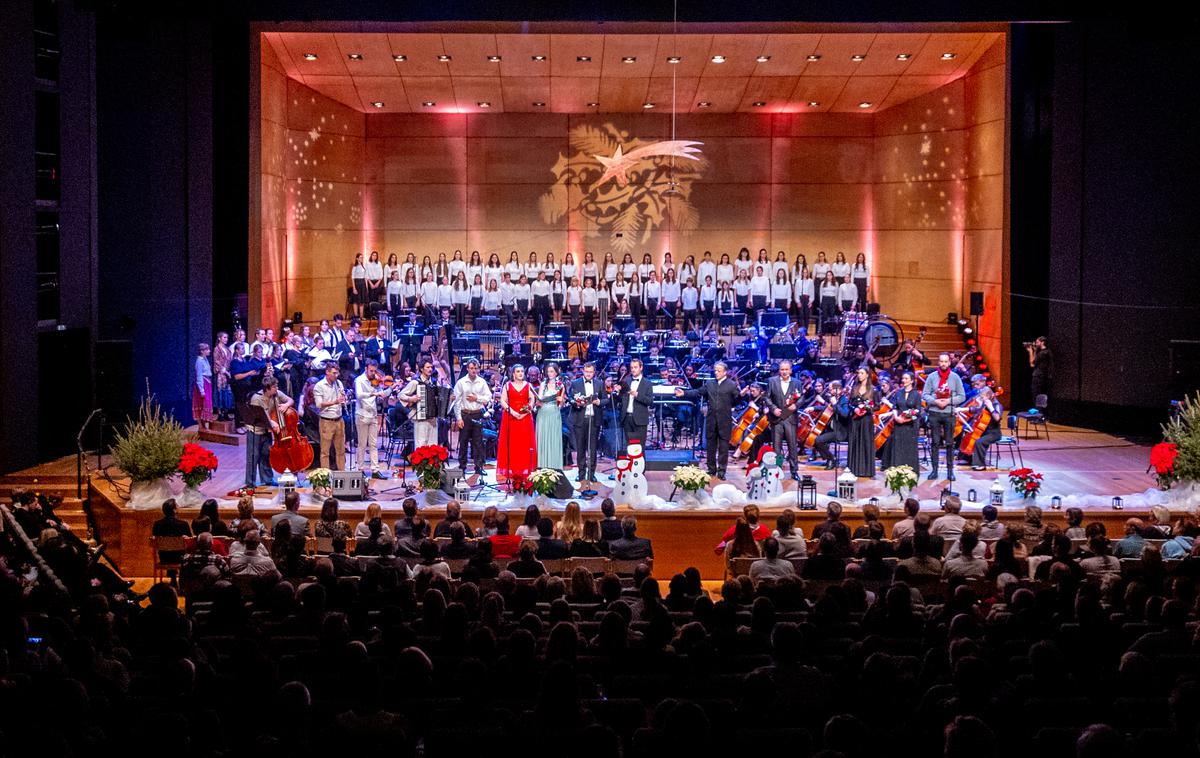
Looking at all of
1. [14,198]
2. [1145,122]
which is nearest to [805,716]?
[14,198]

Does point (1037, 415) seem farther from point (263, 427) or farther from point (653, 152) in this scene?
point (263, 427)

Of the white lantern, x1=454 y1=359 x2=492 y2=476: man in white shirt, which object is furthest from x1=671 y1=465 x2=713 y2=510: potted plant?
x1=454 y1=359 x2=492 y2=476: man in white shirt

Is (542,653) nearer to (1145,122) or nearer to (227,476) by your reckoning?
(227,476)

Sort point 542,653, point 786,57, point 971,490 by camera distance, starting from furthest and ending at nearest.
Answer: point 786,57, point 971,490, point 542,653

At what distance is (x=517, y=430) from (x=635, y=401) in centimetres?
145

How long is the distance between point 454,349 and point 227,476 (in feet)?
19.3

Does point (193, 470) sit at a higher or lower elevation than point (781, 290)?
lower

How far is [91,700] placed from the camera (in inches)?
214

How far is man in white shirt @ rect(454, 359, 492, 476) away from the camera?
47.9ft

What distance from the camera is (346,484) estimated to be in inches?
531

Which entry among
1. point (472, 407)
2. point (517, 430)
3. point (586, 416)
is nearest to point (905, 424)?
point (586, 416)

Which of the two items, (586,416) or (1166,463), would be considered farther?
(586,416)

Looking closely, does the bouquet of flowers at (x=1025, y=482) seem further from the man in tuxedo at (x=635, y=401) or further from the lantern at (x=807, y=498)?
the man in tuxedo at (x=635, y=401)

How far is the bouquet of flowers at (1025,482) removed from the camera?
13344 millimetres
